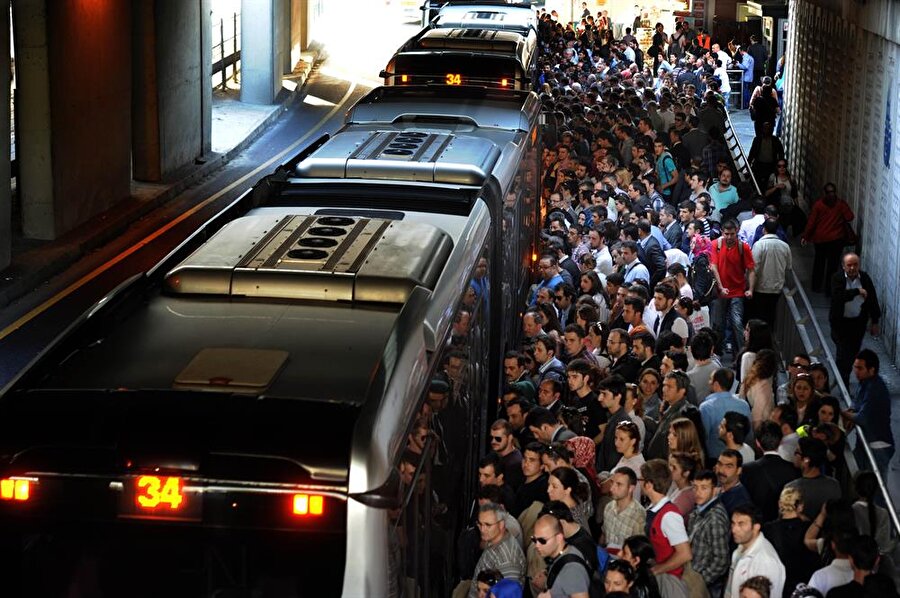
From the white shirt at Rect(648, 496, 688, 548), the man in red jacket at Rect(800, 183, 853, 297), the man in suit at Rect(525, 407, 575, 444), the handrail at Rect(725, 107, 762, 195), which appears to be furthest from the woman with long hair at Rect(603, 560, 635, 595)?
the handrail at Rect(725, 107, 762, 195)

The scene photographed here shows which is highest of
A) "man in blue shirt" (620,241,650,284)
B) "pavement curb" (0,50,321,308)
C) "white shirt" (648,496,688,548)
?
"man in blue shirt" (620,241,650,284)

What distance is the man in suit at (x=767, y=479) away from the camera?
1025 centimetres

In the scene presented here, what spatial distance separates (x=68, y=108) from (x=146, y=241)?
7.98ft

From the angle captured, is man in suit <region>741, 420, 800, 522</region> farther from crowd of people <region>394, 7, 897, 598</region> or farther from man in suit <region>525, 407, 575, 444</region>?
man in suit <region>525, 407, 575, 444</region>

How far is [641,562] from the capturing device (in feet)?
27.5

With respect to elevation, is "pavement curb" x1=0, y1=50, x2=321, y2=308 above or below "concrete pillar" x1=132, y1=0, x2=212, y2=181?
below

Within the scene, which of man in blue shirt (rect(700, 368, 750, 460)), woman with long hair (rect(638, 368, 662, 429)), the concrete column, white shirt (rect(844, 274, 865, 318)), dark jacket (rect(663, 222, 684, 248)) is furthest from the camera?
the concrete column

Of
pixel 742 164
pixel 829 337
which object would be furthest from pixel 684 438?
pixel 742 164

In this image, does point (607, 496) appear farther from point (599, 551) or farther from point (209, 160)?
point (209, 160)

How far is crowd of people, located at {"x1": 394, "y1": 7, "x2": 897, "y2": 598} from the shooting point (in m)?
8.77

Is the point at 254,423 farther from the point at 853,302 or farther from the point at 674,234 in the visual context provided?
the point at 674,234

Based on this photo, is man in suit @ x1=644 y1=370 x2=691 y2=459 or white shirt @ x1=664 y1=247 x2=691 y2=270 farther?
white shirt @ x1=664 y1=247 x2=691 y2=270

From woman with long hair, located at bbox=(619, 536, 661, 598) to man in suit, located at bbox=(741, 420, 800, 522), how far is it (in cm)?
199

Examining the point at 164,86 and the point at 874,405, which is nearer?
the point at 874,405
